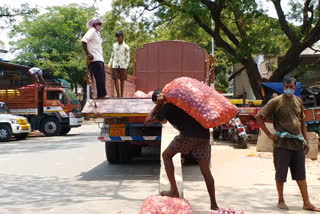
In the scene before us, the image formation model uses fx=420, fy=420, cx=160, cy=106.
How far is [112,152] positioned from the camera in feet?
32.7

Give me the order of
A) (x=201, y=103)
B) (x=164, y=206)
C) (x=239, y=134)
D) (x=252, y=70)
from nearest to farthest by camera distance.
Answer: (x=164, y=206) → (x=201, y=103) → (x=239, y=134) → (x=252, y=70)

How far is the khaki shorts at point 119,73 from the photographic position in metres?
9.84

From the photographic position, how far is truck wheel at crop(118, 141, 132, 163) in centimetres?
988

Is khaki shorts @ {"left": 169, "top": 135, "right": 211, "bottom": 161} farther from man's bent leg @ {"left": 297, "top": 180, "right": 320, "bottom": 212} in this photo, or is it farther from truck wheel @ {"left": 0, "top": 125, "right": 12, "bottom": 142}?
truck wheel @ {"left": 0, "top": 125, "right": 12, "bottom": 142}

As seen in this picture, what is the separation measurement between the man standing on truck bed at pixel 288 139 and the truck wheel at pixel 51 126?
16.8 metres

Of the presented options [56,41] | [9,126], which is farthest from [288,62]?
[56,41]

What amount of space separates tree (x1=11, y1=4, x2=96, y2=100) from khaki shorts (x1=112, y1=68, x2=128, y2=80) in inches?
893

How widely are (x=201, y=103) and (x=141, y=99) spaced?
3.64 metres

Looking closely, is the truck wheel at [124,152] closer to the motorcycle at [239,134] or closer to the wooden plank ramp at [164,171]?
the wooden plank ramp at [164,171]

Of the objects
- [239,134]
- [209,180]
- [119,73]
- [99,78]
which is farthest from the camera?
[239,134]

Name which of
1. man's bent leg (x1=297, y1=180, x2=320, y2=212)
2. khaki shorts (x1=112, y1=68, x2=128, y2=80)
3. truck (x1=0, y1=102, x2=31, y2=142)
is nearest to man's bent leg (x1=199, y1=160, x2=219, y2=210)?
man's bent leg (x1=297, y1=180, x2=320, y2=212)

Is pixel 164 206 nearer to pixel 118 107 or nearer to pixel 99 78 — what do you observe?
pixel 118 107

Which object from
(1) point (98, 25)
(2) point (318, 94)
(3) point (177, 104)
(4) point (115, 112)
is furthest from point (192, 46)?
(3) point (177, 104)

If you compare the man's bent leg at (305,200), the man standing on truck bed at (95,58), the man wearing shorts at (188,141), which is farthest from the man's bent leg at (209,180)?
the man standing on truck bed at (95,58)
